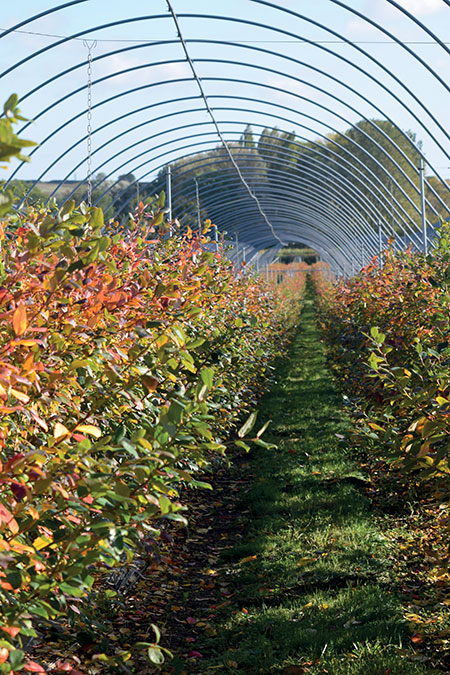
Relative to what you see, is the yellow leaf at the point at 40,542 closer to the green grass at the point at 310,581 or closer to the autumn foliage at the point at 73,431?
the autumn foliage at the point at 73,431

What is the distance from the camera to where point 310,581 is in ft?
12.9

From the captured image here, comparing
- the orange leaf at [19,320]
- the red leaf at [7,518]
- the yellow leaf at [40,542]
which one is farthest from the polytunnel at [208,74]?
the red leaf at [7,518]

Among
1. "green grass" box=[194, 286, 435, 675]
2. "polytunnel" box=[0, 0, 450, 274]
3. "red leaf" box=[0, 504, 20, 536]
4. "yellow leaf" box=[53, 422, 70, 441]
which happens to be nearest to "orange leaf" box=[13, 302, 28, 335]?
"yellow leaf" box=[53, 422, 70, 441]

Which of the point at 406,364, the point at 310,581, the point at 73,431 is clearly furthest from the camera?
the point at 406,364

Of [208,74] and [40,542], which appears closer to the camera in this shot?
[40,542]

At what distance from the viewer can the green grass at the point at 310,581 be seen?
3.10m

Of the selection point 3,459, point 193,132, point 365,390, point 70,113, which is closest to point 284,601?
point 3,459

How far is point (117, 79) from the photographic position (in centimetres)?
1057

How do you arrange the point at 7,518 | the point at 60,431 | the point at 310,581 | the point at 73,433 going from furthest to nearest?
the point at 310,581 < the point at 73,433 < the point at 60,431 < the point at 7,518

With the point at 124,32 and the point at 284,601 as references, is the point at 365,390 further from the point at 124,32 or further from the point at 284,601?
the point at 124,32

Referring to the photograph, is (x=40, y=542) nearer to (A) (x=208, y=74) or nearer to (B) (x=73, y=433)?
(B) (x=73, y=433)

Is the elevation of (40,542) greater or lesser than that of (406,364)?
lesser

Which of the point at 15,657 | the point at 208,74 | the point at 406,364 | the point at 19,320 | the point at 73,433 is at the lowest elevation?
the point at 15,657

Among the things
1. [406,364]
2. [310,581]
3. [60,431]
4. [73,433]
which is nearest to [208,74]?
[406,364]
